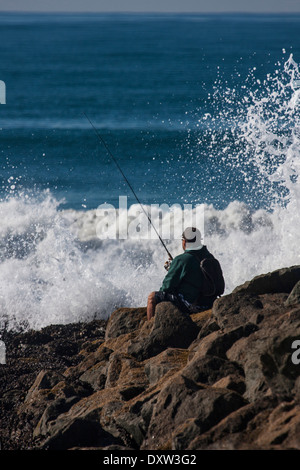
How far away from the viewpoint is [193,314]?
6855 millimetres

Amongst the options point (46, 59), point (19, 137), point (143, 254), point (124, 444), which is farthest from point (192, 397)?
point (46, 59)

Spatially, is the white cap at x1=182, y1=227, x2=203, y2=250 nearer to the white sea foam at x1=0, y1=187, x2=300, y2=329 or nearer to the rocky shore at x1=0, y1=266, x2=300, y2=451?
the rocky shore at x1=0, y1=266, x2=300, y2=451

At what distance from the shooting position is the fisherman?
6840mm

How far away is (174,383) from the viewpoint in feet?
15.3

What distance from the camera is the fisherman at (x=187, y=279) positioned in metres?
6.84

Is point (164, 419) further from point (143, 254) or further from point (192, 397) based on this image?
point (143, 254)
